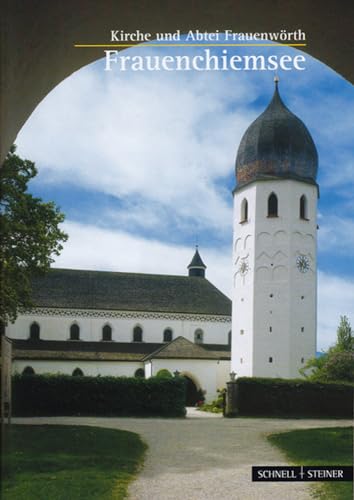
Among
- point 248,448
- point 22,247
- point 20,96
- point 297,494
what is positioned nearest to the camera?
point 20,96

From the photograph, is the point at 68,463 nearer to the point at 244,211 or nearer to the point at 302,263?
the point at 302,263

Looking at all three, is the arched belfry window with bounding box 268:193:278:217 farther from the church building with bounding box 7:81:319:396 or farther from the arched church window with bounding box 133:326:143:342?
the arched church window with bounding box 133:326:143:342

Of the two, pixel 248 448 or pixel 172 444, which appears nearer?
pixel 248 448

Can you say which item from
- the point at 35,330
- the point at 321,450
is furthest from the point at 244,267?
the point at 321,450

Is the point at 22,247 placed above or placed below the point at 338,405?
above

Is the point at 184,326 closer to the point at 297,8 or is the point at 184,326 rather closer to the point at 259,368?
the point at 259,368

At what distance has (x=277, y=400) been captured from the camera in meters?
24.7

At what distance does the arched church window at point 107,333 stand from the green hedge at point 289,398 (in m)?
18.6

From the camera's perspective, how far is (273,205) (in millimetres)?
33969

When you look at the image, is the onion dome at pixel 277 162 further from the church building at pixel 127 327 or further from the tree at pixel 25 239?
the tree at pixel 25 239

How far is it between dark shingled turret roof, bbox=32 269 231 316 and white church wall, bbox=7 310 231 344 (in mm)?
568

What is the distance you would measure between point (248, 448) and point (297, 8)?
31.7 ft

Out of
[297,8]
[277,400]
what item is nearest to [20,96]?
[297,8]

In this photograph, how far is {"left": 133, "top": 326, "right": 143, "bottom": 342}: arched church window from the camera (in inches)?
1673
